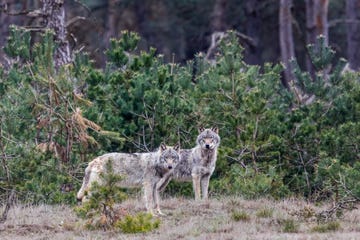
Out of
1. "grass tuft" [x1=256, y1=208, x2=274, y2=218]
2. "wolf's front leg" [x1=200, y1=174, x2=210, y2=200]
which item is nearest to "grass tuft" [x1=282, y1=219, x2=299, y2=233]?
"grass tuft" [x1=256, y1=208, x2=274, y2=218]

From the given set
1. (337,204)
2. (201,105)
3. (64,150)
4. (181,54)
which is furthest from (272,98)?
(181,54)

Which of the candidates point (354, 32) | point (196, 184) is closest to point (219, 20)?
point (354, 32)

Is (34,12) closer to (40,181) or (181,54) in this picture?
(40,181)

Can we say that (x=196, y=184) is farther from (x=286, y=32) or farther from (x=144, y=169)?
(x=286, y=32)

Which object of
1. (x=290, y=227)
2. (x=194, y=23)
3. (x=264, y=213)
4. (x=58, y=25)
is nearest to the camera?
(x=290, y=227)

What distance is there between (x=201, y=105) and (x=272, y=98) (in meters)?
1.79

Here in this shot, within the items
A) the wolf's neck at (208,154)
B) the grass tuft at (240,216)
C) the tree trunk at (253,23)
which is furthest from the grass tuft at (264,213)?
the tree trunk at (253,23)

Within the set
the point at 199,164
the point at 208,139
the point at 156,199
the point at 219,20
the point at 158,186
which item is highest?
the point at 219,20

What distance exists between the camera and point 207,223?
557 inches

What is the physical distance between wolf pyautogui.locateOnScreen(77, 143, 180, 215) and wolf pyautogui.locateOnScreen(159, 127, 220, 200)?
4.42 feet

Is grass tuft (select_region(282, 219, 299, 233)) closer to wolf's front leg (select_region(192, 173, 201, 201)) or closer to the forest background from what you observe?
the forest background

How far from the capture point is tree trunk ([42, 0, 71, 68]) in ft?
69.9

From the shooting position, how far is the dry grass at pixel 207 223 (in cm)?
1338

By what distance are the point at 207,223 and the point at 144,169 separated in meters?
2.04
